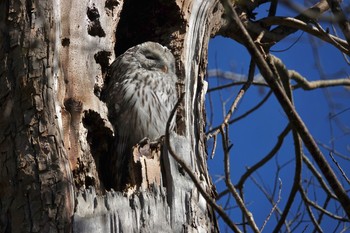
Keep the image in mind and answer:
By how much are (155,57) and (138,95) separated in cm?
26

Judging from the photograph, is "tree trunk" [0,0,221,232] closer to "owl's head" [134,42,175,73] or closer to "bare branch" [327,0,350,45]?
"owl's head" [134,42,175,73]

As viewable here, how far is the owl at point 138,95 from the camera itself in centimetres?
388

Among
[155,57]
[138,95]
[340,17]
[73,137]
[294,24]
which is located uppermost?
[294,24]

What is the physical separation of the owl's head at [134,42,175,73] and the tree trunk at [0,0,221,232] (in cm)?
10

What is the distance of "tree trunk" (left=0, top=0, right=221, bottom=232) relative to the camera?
286 cm

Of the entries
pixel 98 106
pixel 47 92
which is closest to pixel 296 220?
pixel 98 106

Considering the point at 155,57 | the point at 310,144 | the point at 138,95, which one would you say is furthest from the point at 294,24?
the point at 310,144

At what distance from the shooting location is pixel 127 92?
401 centimetres

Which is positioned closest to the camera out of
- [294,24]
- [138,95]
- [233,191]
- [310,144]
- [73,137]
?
[310,144]

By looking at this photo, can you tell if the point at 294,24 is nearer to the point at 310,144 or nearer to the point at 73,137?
the point at 73,137

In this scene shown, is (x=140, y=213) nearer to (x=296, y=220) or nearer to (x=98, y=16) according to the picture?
(x=98, y=16)

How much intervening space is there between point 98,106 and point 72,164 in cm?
45

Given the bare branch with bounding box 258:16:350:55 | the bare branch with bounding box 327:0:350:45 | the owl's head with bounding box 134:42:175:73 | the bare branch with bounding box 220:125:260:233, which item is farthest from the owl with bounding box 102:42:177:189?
the bare branch with bounding box 327:0:350:45

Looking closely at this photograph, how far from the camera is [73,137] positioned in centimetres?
319
